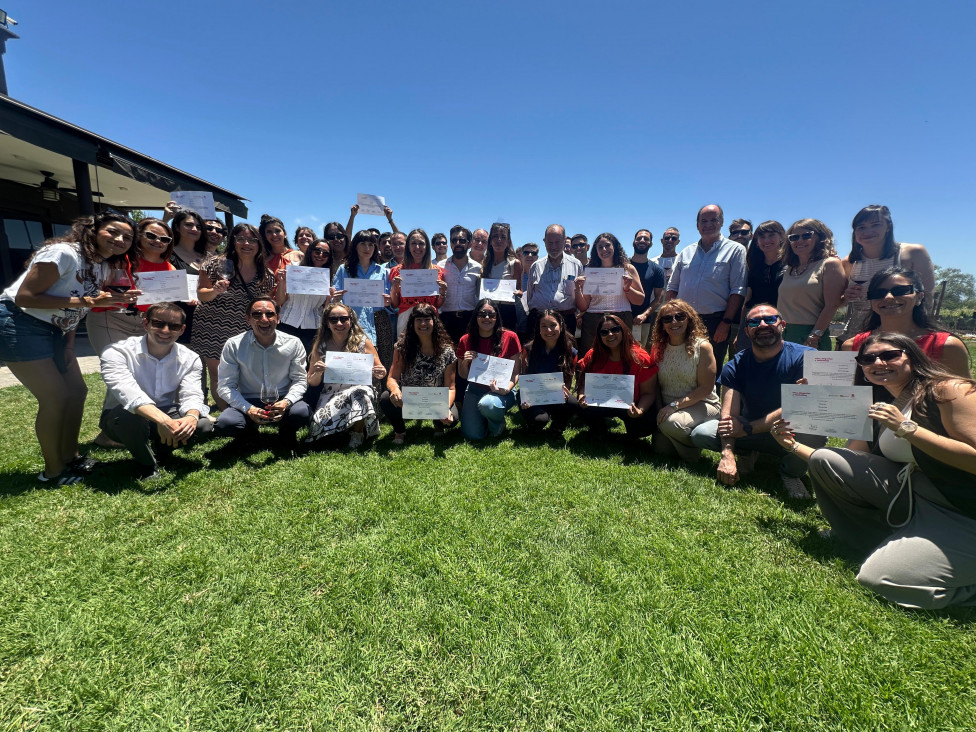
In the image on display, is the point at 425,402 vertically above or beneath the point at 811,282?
beneath

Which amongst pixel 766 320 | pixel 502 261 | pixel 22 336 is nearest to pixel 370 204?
pixel 502 261

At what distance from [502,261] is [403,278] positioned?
1.48m

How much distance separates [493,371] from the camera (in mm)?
5371

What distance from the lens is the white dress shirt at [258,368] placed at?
4.76 m

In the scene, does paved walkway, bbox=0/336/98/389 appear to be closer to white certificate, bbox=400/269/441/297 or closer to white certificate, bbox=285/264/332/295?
white certificate, bbox=285/264/332/295

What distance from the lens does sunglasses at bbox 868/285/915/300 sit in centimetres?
331

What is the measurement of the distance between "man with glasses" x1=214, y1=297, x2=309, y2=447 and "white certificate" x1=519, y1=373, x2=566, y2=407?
2.68 metres

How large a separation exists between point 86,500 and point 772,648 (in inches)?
212

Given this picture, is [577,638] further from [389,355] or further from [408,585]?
[389,355]

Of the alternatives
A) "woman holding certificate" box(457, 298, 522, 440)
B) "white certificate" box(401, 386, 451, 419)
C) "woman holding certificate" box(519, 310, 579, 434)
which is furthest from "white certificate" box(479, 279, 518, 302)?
"white certificate" box(401, 386, 451, 419)

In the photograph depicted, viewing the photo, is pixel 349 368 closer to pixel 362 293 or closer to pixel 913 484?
pixel 362 293

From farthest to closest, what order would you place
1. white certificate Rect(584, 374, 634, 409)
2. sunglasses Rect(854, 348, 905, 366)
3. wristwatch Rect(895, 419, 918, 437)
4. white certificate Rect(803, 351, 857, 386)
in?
white certificate Rect(584, 374, 634, 409), white certificate Rect(803, 351, 857, 386), sunglasses Rect(854, 348, 905, 366), wristwatch Rect(895, 419, 918, 437)

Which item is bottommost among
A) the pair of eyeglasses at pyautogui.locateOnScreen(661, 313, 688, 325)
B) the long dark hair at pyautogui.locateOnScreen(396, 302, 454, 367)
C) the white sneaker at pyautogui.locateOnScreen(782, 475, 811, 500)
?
the white sneaker at pyautogui.locateOnScreen(782, 475, 811, 500)

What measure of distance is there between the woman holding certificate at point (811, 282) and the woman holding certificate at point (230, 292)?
6.64 meters
